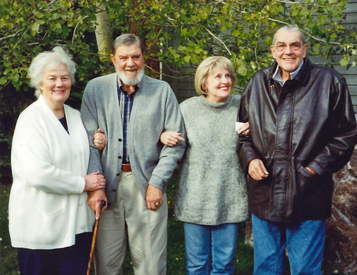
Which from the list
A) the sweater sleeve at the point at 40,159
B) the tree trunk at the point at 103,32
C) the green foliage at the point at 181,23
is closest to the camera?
the sweater sleeve at the point at 40,159

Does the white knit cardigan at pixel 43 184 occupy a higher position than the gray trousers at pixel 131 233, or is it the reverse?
the white knit cardigan at pixel 43 184

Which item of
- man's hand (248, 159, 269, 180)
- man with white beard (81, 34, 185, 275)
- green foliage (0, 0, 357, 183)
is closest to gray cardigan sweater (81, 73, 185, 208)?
man with white beard (81, 34, 185, 275)

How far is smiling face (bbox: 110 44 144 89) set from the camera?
11.2 ft

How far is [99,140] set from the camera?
11.1 feet

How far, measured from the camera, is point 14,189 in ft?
9.96

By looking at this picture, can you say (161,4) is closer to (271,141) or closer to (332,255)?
(271,141)

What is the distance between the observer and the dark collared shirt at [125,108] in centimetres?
347

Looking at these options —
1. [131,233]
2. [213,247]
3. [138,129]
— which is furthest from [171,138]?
[213,247]

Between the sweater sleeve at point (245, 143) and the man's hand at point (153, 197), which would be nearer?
the sweater sleeve at point (245, 143)

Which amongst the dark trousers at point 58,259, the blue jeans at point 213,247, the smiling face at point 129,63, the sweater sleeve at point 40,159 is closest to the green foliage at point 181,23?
the smiling face at point 129,63

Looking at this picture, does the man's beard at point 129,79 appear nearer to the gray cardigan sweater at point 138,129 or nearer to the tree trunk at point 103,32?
the gray cardigan sweater at point 138,129

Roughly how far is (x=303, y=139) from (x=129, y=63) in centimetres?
130

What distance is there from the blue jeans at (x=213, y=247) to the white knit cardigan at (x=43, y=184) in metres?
0.87

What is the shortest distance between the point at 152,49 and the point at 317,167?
3270 mm
